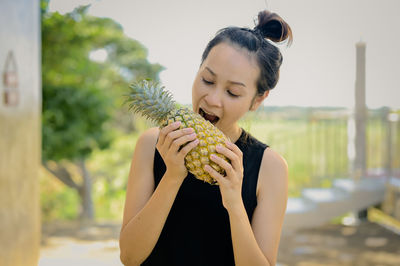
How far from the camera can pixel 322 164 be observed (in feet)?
30.9

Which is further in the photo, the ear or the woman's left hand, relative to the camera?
the ear

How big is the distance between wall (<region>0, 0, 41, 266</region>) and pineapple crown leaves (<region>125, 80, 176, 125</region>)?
10.7 feet

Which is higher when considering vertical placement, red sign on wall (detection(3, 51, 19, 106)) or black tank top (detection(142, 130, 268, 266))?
red sign on wall (detection(3, 51, 19, 106))

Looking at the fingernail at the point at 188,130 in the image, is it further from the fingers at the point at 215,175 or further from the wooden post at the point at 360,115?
the wooden post at the point at 360,115

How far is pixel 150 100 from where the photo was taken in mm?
1631

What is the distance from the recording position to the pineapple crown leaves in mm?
1633

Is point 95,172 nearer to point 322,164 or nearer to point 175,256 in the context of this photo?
point 322,164

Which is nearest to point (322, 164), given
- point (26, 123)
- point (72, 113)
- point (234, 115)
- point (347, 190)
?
point (347, 190)

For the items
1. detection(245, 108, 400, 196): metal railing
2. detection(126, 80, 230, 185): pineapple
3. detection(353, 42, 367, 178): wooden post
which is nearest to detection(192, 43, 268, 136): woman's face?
detection(126, 80, 230, 185): pineapple

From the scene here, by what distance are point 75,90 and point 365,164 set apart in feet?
20.3

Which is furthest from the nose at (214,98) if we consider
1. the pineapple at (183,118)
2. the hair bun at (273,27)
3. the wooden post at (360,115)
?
the wooden post at (360,115)

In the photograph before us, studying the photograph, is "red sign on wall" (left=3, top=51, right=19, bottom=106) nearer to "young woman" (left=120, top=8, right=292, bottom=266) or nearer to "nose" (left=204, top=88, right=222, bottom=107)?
"young woman" (left=120, top=8, right=292, bottom=266)

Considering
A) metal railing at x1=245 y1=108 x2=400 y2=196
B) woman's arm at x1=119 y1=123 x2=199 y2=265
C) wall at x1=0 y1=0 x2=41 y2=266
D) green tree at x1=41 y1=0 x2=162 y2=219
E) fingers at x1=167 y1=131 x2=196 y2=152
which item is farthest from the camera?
green tree at x1=41 y1=0 x2=162 y2=219

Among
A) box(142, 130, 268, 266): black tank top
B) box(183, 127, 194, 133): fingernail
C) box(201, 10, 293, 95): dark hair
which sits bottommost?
box(142, 130, 268, 266): black tank top
